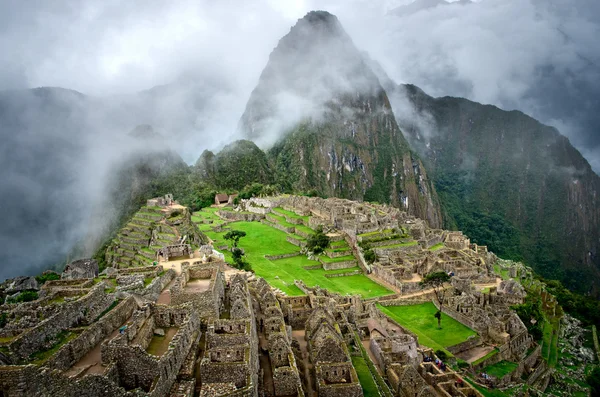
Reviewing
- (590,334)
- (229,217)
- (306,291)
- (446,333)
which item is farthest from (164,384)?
(229,217)

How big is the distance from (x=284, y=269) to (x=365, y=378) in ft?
85.9

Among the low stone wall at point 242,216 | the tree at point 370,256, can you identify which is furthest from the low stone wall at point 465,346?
the low stone wall at point 242,216

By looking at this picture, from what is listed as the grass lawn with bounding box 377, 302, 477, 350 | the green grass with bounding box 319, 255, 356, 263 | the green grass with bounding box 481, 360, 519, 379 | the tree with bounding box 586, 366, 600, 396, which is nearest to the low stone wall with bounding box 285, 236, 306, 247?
the green grass with bounding box 319, 255, 356, 263

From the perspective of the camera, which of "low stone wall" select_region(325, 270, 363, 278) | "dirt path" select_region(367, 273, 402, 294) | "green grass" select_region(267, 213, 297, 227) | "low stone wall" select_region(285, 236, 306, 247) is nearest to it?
"dirt path" select_region(367, 273, 402, 294)

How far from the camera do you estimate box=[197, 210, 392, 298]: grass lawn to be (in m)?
39.3

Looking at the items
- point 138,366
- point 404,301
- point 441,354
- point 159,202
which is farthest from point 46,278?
point 159,202

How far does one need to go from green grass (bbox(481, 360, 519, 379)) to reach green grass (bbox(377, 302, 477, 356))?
2430 mm

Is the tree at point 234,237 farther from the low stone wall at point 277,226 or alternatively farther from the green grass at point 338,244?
the green grass at point 338,244

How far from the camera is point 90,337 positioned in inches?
549

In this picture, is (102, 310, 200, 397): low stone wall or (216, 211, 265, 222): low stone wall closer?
(102, 310, 200, 397): low stone wall

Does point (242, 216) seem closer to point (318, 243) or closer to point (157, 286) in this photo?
point (318, 243)

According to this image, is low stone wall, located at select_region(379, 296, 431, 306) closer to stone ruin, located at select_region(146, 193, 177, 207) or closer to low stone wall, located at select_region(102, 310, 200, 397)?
low stone wall, located at select_region(102, 310, 200, 397)

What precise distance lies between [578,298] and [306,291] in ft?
134

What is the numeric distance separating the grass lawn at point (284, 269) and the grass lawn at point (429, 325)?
3.41 meters
